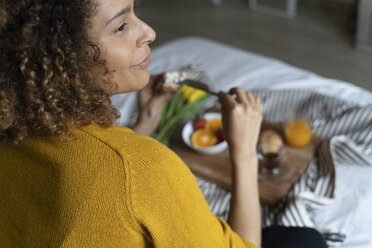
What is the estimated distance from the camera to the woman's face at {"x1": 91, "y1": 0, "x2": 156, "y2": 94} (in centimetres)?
65

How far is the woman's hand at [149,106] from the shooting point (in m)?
1.34

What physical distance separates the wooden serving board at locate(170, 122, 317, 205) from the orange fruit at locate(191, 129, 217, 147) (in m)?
0.04

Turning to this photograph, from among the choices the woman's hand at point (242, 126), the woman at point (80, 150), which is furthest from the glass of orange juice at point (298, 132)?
the woman at point (80, 150)

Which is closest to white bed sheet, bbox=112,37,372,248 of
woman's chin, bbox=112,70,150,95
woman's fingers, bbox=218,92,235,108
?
woman's fingers, bbox=218,92,235,108

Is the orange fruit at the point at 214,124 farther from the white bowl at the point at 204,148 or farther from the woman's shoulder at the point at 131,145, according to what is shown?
the woman's shoulder at the point at 131,145

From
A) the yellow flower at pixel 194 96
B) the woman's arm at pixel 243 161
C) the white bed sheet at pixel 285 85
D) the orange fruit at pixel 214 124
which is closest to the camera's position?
the woman's arm at pixel 243 161

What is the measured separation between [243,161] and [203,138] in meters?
0.42

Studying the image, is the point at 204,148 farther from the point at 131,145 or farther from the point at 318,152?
the point at 131,145

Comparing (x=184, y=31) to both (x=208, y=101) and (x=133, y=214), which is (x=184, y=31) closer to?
(x=208, y=101)

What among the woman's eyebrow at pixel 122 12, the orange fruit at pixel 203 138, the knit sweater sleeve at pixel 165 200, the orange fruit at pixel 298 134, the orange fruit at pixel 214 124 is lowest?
the orange fruit at pixel 203 138

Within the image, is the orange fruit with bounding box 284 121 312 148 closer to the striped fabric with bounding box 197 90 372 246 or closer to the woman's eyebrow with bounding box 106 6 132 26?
the striped fabric with bounding box 197 90 372 246

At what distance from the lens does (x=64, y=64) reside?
0.62m

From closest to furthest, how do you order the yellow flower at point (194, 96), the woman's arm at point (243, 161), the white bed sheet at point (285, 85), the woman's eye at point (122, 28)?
the woman's eye at point (122, 28), the woman's arm at point (243, 161), the white bed sheet at point (285, 85), the yellow flower at point (194, 96)

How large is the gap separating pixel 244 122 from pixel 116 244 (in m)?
0.52
